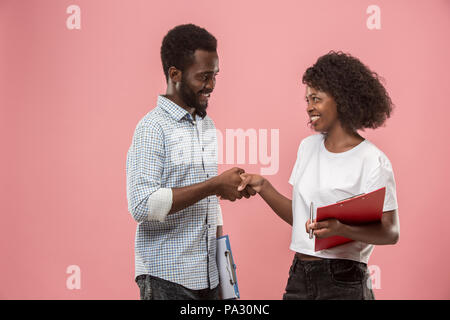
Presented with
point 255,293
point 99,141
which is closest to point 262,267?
point 255,293

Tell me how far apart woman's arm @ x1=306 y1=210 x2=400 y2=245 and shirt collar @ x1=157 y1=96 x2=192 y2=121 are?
55 centimetres

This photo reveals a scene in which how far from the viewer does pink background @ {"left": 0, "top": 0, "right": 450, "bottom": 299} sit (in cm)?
253

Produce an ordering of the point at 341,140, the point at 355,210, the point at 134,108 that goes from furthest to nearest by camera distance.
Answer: the point at 134,108 < the point at 341,140 < the point at 355,210

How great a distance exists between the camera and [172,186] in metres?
1.52

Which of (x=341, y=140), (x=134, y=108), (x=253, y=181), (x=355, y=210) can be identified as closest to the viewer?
(x=355, y=210)

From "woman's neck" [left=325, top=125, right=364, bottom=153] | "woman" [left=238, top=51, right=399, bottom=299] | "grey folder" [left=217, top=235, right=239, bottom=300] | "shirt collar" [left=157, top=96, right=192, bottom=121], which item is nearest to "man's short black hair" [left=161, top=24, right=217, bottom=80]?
"shirt collar" [left=157, top=96, right=192, bottom=121]

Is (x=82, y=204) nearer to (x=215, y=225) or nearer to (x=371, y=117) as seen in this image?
(x=215, y=225)

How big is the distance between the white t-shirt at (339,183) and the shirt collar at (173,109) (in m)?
0.47

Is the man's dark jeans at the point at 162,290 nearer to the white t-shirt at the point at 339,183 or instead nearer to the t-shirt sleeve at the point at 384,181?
the white t-shirt at the point at 339,183

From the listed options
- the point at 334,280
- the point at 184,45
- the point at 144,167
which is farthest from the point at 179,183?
the point at 334,280

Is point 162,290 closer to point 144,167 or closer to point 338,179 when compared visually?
point 144,167

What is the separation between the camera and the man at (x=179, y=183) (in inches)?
57.3

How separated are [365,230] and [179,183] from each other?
0.61 m

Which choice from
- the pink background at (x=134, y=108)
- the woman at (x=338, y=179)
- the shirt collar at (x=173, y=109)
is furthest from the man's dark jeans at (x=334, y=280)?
the pink background at (x=134, y=108)
